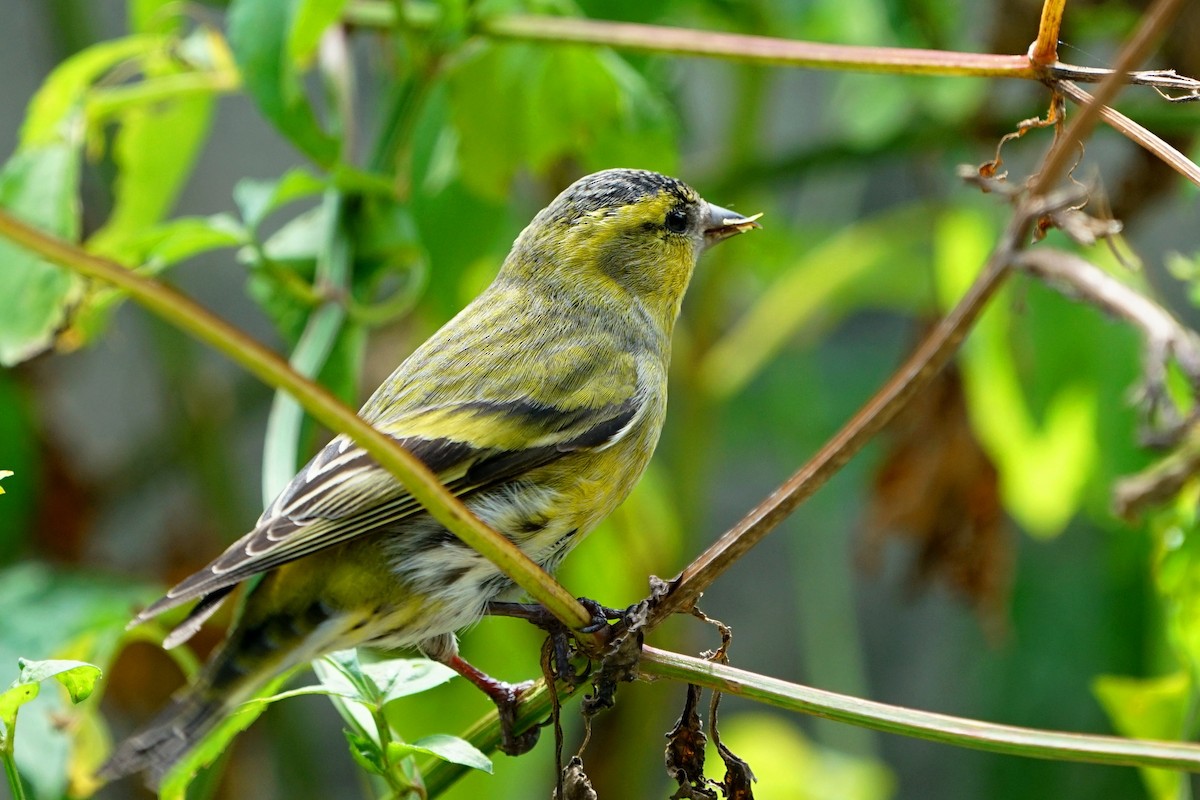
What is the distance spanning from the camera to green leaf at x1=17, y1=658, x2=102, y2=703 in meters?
1.11

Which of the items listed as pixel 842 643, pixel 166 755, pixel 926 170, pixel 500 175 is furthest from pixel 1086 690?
pixel 166 755

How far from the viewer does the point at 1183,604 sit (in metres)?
1.62

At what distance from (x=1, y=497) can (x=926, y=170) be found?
2344 mm

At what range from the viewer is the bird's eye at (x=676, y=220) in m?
2.11

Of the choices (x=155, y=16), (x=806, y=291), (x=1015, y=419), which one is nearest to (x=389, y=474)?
(x=155, y=16)

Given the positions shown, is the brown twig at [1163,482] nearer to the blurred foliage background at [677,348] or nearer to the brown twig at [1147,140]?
the blurred foliage background at [677,348]

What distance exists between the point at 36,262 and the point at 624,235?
0.89 m

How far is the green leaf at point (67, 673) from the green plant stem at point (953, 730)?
536 millimetres

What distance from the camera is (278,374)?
2.75ft

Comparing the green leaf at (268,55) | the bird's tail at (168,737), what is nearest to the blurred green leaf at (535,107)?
the green leaf at (268,55)

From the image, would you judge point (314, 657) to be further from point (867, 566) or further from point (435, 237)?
point (867, 566)

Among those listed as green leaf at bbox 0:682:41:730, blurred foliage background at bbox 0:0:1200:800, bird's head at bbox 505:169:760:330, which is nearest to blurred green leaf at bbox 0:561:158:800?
blurred foliage background at bbox 0:0:1200:800

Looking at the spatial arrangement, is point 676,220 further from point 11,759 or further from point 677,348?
point 11,759

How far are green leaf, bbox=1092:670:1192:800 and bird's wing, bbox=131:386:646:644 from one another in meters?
0.72
